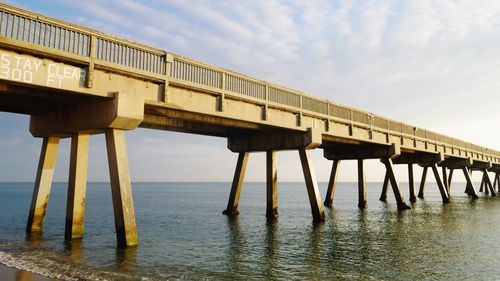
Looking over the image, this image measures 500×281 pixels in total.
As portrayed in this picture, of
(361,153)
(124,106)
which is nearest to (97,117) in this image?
(124,106)

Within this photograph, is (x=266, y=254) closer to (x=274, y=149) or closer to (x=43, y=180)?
(x=43, y=180)

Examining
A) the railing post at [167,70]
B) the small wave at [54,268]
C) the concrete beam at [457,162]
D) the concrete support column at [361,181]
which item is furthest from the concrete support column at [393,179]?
the small wave at [54,268]

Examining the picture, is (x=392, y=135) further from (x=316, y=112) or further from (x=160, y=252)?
(x=160, y=252)

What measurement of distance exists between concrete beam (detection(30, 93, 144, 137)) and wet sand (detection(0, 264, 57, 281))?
6521 millimetres

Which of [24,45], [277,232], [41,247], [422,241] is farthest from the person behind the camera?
[277,232]

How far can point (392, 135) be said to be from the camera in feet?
129

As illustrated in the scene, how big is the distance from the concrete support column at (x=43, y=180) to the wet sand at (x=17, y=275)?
8.63 metres

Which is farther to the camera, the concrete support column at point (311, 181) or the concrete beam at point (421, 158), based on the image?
the concrete beam at point (421, 158)

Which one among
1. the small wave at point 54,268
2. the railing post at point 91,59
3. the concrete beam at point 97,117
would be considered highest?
the railing post at point 91,59

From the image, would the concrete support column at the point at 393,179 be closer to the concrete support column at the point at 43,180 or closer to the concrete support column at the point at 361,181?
the concrete support column at the point at 361,181

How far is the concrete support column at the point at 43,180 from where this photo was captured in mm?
20328

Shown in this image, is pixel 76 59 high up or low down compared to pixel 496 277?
up

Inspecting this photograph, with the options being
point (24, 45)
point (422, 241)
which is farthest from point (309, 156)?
point (24, 45)

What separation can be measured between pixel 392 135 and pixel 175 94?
28.3 metres
